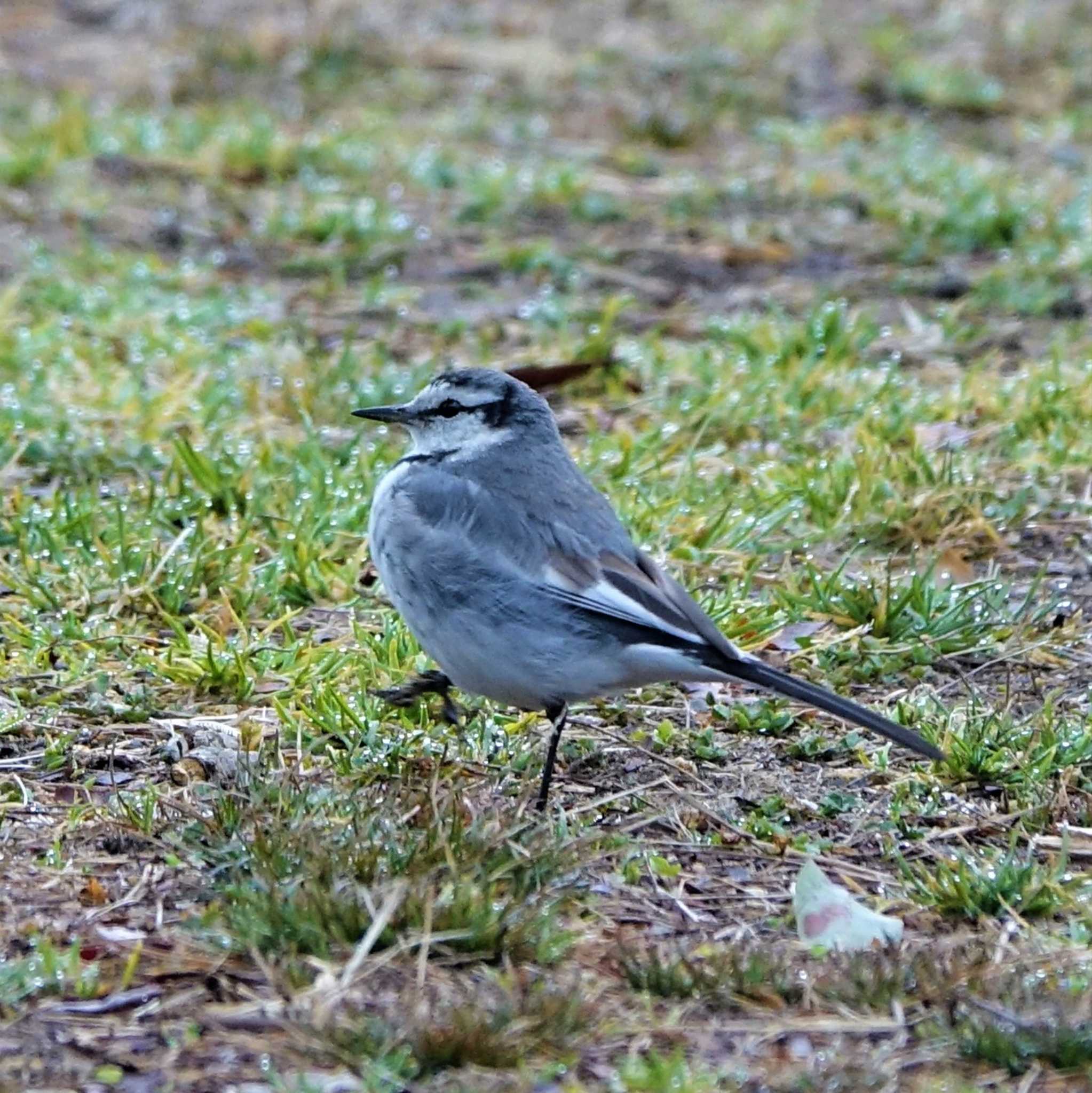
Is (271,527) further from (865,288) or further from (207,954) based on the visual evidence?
(865,288)

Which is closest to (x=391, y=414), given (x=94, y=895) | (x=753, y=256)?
(x=94, y=895)

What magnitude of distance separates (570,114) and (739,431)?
14.7 ft

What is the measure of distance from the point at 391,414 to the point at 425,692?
0.80 m

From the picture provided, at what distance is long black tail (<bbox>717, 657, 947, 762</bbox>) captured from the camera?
4.02 meters

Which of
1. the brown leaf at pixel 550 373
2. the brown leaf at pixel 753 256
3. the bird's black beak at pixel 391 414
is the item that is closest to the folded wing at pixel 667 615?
the bird's black beak at pixel 391 414

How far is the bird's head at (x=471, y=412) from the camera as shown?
4.88m

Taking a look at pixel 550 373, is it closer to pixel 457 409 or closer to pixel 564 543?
pixel 457 409

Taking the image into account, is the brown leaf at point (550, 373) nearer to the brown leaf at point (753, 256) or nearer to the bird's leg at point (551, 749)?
the brown leaf at point (753, 256)

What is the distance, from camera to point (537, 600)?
14.1 feet

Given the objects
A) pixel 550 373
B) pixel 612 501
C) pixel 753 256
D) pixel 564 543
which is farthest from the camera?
pixel 753 256

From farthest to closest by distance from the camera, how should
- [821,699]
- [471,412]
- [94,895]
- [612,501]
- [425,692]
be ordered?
[612,501]
[471,412]
[425,692]
[821,699]
[94,895]

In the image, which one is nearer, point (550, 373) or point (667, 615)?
point (667, 615)

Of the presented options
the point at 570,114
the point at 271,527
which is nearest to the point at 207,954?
the point at 271,527

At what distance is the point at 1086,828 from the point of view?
166 inches
